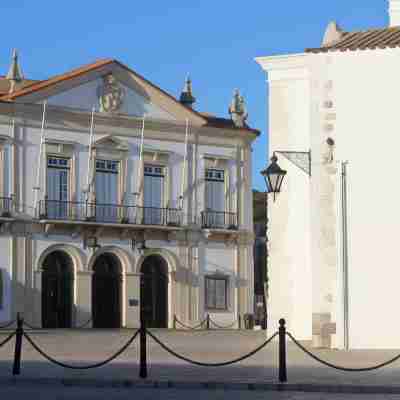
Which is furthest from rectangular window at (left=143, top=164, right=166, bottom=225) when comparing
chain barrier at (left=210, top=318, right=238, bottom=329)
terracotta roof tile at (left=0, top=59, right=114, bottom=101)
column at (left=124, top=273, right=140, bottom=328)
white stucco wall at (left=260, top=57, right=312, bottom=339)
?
white stucco wall at (left=260, top=57, right=312, bottom=339)

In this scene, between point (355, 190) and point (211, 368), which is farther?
point (355, 190)

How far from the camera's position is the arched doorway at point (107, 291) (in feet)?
153

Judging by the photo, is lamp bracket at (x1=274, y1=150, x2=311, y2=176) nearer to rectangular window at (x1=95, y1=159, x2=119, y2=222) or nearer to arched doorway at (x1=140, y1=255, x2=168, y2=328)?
rectangular window at (x1=95, y1=159, x2=119, y2=222)

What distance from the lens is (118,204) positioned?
47562mm

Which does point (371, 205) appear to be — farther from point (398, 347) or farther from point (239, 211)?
point (239, 211)

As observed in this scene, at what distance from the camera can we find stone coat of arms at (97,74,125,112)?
4762 cm

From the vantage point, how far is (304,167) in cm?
2544

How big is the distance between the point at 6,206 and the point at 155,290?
23.0 feet

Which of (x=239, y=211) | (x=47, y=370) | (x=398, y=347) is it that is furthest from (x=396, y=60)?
(x=239, y=211)

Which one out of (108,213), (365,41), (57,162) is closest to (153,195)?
(108,213)

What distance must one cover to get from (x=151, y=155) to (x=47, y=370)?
30782 millimetres

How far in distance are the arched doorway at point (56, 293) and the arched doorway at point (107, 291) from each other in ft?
3.38

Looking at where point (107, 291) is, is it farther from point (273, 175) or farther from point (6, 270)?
point (273, 175)

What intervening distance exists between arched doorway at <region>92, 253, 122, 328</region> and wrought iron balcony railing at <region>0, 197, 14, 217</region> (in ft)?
13.4
